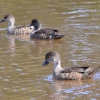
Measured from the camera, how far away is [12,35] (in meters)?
17.8

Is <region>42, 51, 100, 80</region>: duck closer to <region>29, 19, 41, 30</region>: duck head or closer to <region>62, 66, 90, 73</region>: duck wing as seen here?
<region>62, 66, 90, 73</region>: duck wing

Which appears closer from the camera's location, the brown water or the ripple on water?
the brown water

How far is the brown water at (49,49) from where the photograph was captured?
1103 cm

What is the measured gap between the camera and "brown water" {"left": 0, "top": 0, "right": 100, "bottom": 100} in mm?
11031

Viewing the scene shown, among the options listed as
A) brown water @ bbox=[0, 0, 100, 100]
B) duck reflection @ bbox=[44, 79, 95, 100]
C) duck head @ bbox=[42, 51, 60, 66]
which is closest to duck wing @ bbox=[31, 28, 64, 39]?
brown water @ bbox=[0, 0, 100, 100]

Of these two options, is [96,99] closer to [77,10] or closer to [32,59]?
[32,59]

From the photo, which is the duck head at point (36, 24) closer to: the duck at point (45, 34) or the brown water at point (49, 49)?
the duck at point (45, 34)

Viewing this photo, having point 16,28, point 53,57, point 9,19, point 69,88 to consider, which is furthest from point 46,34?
point 69,88

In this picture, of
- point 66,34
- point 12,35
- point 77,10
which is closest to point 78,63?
point 66,34

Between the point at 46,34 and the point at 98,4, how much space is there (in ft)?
16.5

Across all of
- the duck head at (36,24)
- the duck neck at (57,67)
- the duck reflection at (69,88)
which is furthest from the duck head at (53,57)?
the duck head at (36,24)

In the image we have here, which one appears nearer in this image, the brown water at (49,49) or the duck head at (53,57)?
the brown water at (49,49)

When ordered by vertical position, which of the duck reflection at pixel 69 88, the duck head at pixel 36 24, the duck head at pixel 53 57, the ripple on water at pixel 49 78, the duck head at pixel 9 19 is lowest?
the duck reflection at pixel 69 88

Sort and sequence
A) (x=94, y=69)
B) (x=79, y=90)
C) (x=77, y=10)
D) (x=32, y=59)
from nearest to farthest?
(x=79, y=90), (x=94, y=69), (x=32, y=59), (x=77, y=10)
